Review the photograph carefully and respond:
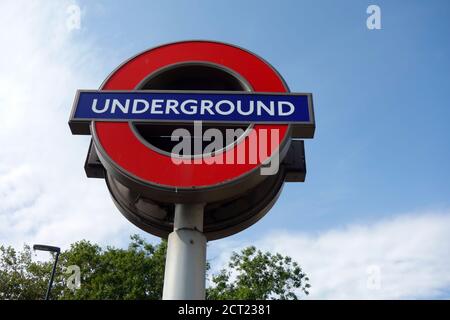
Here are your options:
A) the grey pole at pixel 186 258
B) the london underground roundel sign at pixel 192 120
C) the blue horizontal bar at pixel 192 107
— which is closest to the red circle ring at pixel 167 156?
the london underground roundel sign at pixel 192 120

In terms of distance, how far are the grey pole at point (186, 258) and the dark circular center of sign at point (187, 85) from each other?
753 millimetres

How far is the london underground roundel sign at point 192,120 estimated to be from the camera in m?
4.48

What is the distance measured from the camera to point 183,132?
5.22 metres

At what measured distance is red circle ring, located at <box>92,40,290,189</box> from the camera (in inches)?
→ 175

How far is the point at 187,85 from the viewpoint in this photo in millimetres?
6039

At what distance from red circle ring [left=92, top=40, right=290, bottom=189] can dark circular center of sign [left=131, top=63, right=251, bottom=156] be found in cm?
9

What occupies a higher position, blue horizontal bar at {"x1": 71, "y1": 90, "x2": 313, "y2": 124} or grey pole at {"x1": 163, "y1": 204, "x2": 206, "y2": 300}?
blue horizontal bar at {"x1": 71, "y1": 90, "x2": 313, "y2": 124}
